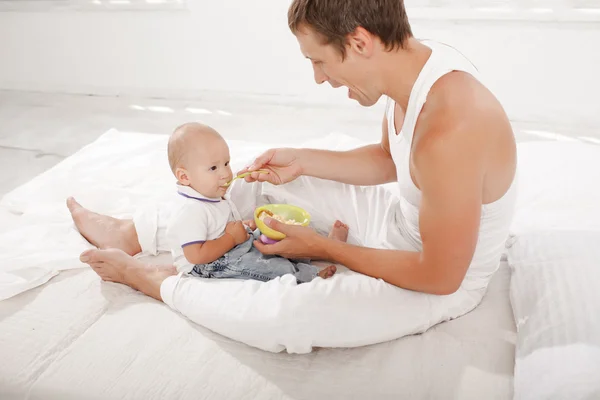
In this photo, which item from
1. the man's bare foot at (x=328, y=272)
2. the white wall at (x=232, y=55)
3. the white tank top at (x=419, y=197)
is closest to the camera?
the white tank top at (x=419, y=197)

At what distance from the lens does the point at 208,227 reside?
1.73 m

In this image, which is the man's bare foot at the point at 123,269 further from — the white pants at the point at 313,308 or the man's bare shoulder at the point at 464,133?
the man's bare shoulder at the point at 464,133

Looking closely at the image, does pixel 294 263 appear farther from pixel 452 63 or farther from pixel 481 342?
pixel 452 63

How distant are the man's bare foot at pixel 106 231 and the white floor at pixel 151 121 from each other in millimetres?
1149

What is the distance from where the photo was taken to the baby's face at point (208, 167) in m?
1.70

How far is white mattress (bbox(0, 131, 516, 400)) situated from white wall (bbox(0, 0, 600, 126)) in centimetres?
185

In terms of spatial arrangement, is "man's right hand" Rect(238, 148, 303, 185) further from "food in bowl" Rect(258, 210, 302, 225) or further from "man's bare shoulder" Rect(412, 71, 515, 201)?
"man's bare shoulder" Rect(412, 71, 515, 201)

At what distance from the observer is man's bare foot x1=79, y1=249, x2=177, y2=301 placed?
1690 millimetres

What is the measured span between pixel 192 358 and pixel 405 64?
2.69 ft

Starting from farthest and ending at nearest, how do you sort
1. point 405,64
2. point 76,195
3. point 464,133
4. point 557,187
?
point 76,195 → point 557,187 → point 405,64 → point 464,133

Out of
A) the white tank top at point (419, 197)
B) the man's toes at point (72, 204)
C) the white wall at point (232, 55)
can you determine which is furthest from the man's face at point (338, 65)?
the white wall at point (232, 55)

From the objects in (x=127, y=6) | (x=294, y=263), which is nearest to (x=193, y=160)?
(x=294, y=263)

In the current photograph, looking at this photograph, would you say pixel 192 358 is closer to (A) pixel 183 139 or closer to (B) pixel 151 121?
(A) pixel 183 139

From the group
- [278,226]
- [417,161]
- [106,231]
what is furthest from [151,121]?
[417,161]
